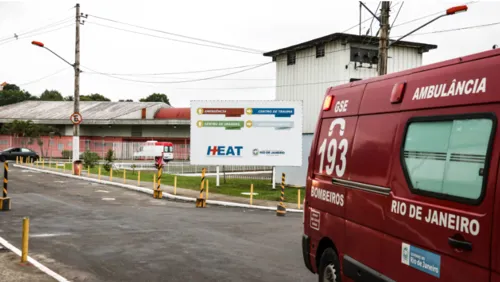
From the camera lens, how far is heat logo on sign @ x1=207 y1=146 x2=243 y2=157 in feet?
91.8

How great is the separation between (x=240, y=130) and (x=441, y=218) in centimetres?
2366

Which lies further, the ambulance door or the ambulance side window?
the ambulance side window

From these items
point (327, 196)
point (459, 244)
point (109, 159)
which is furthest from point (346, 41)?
point (459, 244)

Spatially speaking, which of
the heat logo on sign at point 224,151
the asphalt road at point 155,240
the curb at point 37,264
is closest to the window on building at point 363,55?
the heat logo on sign at point 224,151

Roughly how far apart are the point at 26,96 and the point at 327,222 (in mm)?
130996

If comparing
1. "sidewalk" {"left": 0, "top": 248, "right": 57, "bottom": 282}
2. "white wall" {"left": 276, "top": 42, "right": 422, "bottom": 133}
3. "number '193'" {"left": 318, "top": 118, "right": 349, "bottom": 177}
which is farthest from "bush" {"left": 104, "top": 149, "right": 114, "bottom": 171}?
"number '193'" {"left": 318, "top": 118, "right": 349, "bottom": 177}

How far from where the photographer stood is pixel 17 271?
28.2 feet

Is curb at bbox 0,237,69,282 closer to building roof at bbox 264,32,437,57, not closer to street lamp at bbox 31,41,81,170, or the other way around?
street lamp at bbox 31,41,81,170

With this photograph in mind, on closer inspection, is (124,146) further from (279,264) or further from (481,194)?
(481,194)

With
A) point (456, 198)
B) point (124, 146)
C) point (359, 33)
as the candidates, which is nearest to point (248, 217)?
point (456, 198)

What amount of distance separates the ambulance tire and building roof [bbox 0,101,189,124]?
182ft

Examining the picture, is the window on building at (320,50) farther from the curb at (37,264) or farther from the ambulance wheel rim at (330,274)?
the ambulance wheel rim at (330,274)

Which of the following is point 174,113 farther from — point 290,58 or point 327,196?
point 327,196

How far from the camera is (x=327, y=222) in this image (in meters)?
6.92
